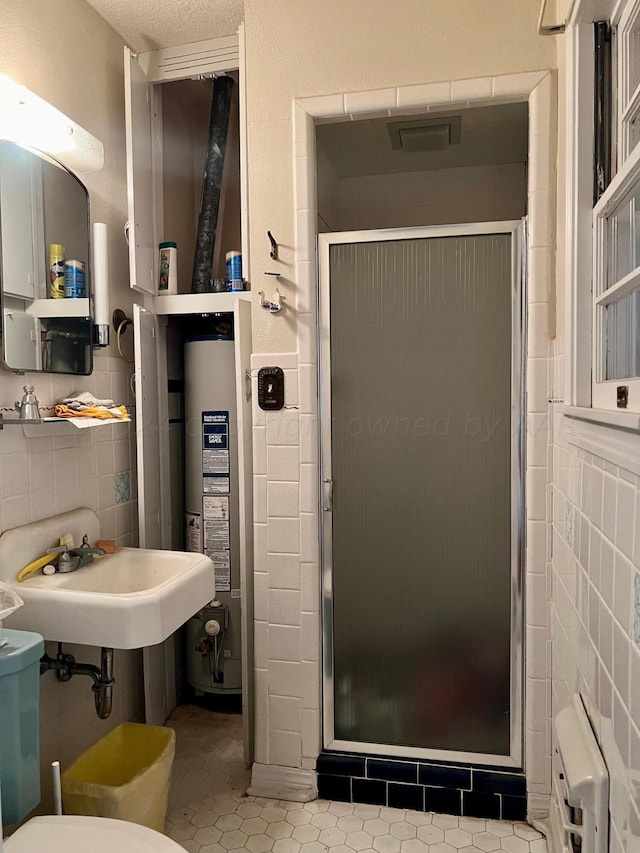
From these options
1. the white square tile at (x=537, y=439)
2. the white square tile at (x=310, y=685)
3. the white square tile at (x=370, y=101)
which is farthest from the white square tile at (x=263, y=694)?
the white square tile at (x=370, y=101)

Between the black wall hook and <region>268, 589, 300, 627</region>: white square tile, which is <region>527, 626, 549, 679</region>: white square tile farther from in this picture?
the black wall hook

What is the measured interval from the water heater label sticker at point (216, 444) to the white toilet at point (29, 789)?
107 centimetres

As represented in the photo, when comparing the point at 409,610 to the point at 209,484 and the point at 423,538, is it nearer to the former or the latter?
the point at 423,538

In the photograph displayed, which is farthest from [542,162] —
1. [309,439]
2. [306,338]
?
[309,439]

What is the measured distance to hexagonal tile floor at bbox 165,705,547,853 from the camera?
5.75 feet

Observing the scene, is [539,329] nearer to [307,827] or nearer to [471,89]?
[471,89]

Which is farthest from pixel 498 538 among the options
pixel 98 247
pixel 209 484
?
pixel 98 247

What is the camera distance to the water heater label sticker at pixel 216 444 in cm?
241

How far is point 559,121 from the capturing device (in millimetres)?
1689

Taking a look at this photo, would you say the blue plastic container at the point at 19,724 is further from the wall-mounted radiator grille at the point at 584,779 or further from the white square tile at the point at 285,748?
the wall-mounted radiator grille at the point at 584,779

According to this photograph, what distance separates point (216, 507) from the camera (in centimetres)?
241

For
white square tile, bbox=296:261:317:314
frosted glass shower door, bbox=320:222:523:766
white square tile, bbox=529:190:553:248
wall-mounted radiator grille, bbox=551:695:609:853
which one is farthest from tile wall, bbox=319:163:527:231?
wall-mounted radiator grille, bbox=551:695:609:853

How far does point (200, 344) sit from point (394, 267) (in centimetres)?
92

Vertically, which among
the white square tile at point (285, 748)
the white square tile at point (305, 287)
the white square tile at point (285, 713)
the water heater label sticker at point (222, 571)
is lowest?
the white square tile at point (285, 748)
